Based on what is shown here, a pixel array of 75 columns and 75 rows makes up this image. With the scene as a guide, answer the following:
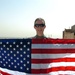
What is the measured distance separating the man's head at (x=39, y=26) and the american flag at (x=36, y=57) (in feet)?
0.95

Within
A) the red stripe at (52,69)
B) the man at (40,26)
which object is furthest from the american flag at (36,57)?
the man at (40,26)

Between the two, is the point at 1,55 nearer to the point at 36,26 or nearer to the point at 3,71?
the point at 3,71

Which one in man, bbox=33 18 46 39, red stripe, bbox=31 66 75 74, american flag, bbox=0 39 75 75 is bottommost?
red stripe, bbox=31 66 75 74

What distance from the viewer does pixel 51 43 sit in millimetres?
6254

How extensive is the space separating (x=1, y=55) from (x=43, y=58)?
3.05ft

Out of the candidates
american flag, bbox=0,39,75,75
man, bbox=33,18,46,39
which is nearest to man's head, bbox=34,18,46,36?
man, bbox=33,18,46,39

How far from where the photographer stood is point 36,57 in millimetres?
6164

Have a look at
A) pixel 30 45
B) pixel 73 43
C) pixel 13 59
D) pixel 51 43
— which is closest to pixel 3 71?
pixel 13 59

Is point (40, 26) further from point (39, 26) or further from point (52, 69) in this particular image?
point (52, 69)

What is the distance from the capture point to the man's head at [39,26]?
6.40 metres

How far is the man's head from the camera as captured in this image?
21.0ft

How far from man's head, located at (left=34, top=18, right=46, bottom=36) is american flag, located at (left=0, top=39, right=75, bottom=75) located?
0.95ft

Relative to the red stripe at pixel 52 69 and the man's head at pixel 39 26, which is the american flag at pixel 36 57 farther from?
the man's head at pixel 39 26

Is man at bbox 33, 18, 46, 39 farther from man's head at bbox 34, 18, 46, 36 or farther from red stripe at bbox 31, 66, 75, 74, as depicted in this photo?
red stripe at bbox 31, 66, 75, 74
